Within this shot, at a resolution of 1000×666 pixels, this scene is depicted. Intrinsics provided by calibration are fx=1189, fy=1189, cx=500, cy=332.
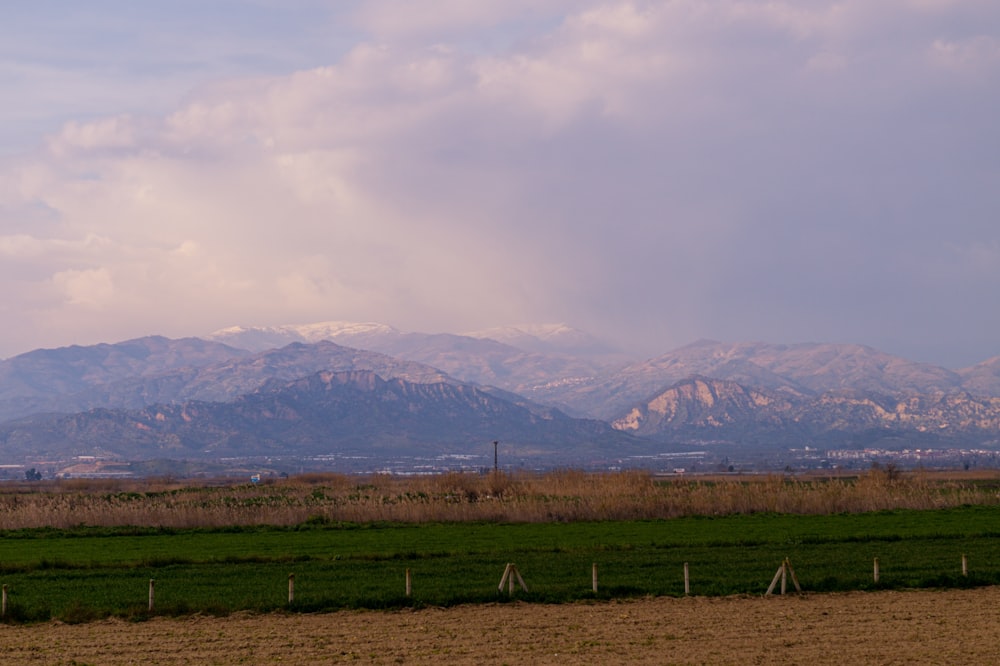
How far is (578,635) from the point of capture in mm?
24438

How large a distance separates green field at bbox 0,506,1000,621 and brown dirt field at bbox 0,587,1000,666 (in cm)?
164

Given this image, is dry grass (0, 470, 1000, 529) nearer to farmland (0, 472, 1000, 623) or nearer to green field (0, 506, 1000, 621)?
farmland (0, 472, 1000, 623)

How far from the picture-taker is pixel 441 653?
894 inches

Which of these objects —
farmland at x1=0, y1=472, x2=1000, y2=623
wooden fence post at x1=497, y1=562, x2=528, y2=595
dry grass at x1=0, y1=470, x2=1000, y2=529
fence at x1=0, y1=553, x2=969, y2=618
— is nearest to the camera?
fence at x1=0, y1=553, x2=969, y2=618

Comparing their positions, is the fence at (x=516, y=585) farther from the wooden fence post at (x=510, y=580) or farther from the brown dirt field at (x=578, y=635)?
the brown dirt field at (x=578, y=635)

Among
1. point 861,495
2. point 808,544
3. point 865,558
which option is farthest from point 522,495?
point 865,558

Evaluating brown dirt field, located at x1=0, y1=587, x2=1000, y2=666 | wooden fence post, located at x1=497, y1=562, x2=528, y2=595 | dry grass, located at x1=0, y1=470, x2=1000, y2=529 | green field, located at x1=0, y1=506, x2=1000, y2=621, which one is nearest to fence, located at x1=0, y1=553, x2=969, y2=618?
wooden fence post, located at x1=497, y1=562, x2=528, y2=595

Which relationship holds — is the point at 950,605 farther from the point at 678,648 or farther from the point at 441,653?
the point at 441,653

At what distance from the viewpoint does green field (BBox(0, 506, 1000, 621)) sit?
1185 inches

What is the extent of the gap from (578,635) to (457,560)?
564 inches

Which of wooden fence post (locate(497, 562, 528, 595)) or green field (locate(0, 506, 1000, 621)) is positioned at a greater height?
wooden fence post (locate(497, 562, 528, 595))

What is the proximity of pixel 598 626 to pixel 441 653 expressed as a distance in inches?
167

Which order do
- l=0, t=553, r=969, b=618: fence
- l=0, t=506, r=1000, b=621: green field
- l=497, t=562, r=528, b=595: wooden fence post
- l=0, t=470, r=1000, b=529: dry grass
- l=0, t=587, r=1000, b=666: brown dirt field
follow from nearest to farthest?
l=0, t=587, r=1000, b=666: brown dirt field
l=0, t=553, r=969, b=618: fence
l=497, t=562, r=528, b=595: wooden fence post
l=0, t=506, r=1000, b=621: green field
l=0, t=470, r=1000, b=529: dry grass

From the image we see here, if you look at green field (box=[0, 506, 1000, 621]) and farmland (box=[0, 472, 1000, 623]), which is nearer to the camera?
green field (box=[0, 506, 1000, 621])
